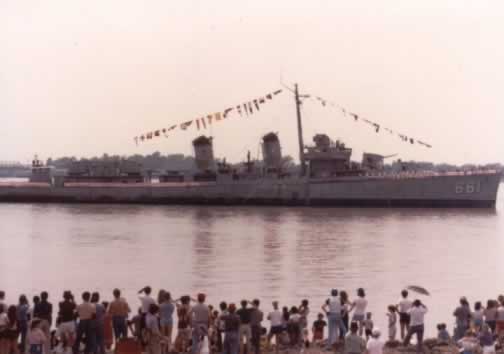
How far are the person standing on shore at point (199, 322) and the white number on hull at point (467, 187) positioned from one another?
65310 millimetres

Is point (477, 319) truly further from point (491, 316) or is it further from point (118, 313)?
point (118, 313)

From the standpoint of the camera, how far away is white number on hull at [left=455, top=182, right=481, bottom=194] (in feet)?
251

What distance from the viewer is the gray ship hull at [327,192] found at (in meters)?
76.9

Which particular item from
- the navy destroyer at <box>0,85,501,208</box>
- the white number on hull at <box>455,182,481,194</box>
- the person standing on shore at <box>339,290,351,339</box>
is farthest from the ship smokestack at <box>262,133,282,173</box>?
the person standing on shore at <box>339,290,351,339</box>

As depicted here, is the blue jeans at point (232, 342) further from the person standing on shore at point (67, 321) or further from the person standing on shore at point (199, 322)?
the person standing on shore at point (67, 321)

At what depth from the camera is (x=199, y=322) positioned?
14.2 m

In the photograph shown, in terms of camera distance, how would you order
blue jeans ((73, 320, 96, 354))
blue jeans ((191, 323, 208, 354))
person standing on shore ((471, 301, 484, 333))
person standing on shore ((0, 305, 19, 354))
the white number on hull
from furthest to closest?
1. the white number on hull
2. person standing on shore ((471, 301, 484, 333))
3. blue jeans ((191, 323, 208, 354))
4. blue jeans ((73, 320, 96, 354))
5. person standing on shore ((0, 305, 19, 354))

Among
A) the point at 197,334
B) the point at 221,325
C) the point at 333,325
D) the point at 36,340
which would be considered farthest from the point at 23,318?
the point at 333,325

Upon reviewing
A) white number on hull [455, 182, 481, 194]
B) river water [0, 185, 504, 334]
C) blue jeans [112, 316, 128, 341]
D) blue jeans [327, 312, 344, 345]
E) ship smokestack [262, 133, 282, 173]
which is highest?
ship smokestack [262, 133, 282, 173]

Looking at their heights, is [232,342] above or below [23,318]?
below

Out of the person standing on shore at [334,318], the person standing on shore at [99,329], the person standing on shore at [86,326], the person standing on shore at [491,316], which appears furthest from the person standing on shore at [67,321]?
the person standing on shore at [491,316]

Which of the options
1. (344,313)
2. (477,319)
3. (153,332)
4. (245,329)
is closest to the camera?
(153,332)

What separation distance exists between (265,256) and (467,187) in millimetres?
44256

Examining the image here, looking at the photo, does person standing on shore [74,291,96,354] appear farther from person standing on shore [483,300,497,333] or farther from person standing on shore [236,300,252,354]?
person standing on shore [483,300,497,333]
